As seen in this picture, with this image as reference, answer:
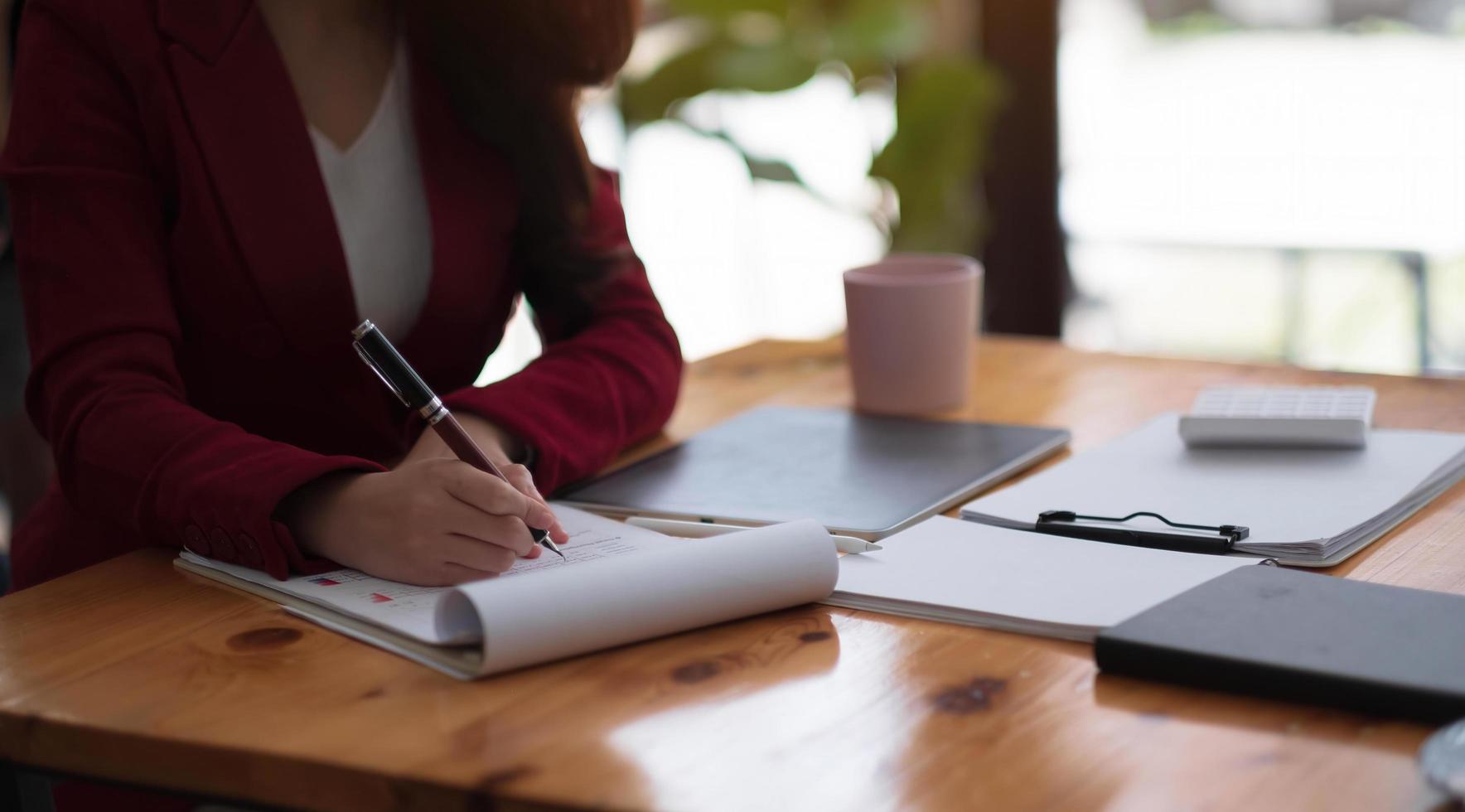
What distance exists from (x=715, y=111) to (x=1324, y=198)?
1.20 meters

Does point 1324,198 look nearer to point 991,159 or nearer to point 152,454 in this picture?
point 991,159

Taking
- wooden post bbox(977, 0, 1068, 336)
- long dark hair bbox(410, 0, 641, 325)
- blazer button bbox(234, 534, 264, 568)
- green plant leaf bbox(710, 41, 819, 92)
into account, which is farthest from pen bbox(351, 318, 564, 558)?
wooden post bbox(977, 0, 1068, 336)

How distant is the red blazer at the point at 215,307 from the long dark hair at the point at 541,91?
22 millimetres

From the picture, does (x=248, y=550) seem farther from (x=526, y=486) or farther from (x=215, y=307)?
(x=215, y=307)

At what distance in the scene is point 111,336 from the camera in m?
0.96

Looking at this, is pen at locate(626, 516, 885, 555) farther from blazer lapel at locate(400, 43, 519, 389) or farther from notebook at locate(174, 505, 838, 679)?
blazer lapel at locate(400, 43, 519, 389)

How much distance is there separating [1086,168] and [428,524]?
238 cm

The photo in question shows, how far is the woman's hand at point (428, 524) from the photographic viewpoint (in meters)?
0.79

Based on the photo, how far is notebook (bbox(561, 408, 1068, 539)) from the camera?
Result: 93cm

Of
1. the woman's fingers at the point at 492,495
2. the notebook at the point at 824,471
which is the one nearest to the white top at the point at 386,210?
the notebook at the point at 824,471

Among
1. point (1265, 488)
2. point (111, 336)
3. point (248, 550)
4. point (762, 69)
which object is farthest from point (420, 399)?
point (762, 69)

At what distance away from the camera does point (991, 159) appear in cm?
292

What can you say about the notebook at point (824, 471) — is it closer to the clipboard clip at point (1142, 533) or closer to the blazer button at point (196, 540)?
the clipboard clip at point (1142, 533)

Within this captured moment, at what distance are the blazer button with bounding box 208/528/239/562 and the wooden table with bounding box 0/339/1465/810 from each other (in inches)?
1.0
